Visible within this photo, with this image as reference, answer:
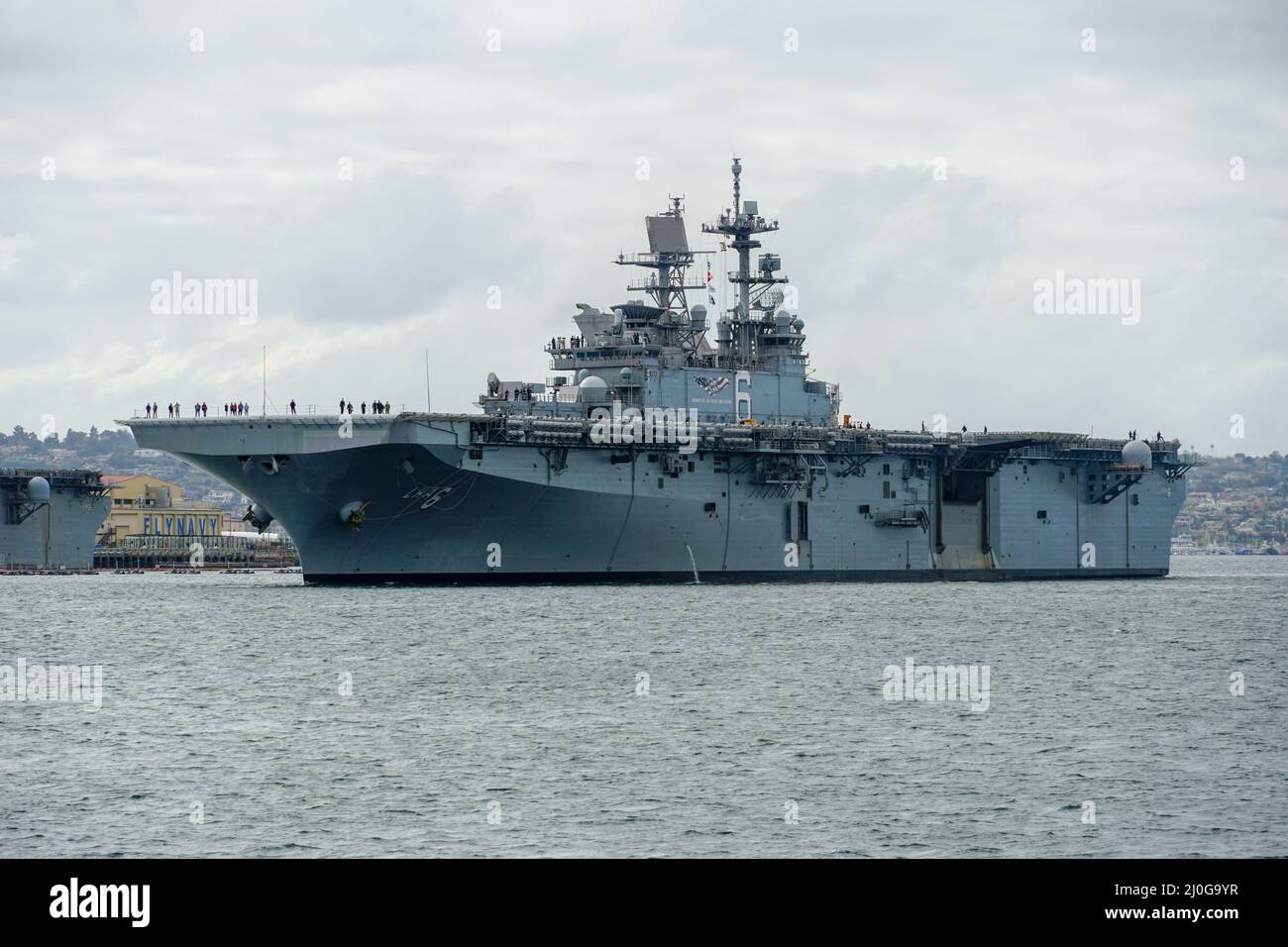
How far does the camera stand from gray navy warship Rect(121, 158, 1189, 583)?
4344 centimetres

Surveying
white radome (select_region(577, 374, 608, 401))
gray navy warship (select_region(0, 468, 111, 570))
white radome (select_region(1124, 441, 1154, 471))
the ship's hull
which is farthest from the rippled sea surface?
gray navy warship (select_region(0, 468, 111, 570))

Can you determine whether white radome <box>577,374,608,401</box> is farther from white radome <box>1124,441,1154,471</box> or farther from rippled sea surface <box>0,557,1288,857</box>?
white radome <box>1124,441,1154,471</box>

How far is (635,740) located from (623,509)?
26.7m

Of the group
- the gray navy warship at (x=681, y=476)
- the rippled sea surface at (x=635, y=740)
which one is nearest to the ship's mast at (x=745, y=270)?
the gray navy warship at (x=681, y=476)

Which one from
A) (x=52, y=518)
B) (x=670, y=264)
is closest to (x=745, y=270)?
(x=670, y=264)

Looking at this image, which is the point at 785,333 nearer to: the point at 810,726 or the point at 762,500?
the point at 762,500

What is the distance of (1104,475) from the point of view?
205 feet

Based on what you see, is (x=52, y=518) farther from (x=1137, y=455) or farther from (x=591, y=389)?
(x=1137, y=455)

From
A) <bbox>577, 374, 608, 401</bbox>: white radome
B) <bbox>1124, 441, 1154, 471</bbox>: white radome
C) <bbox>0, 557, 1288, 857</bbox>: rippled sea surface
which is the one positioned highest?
<bbox>577, 374, 608, 401</bbox>: white radome

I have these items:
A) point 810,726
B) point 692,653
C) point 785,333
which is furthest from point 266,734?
point 785,333

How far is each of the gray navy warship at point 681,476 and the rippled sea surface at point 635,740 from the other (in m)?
5.01

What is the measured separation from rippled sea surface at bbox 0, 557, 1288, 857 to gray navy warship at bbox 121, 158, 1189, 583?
5.01 meters
